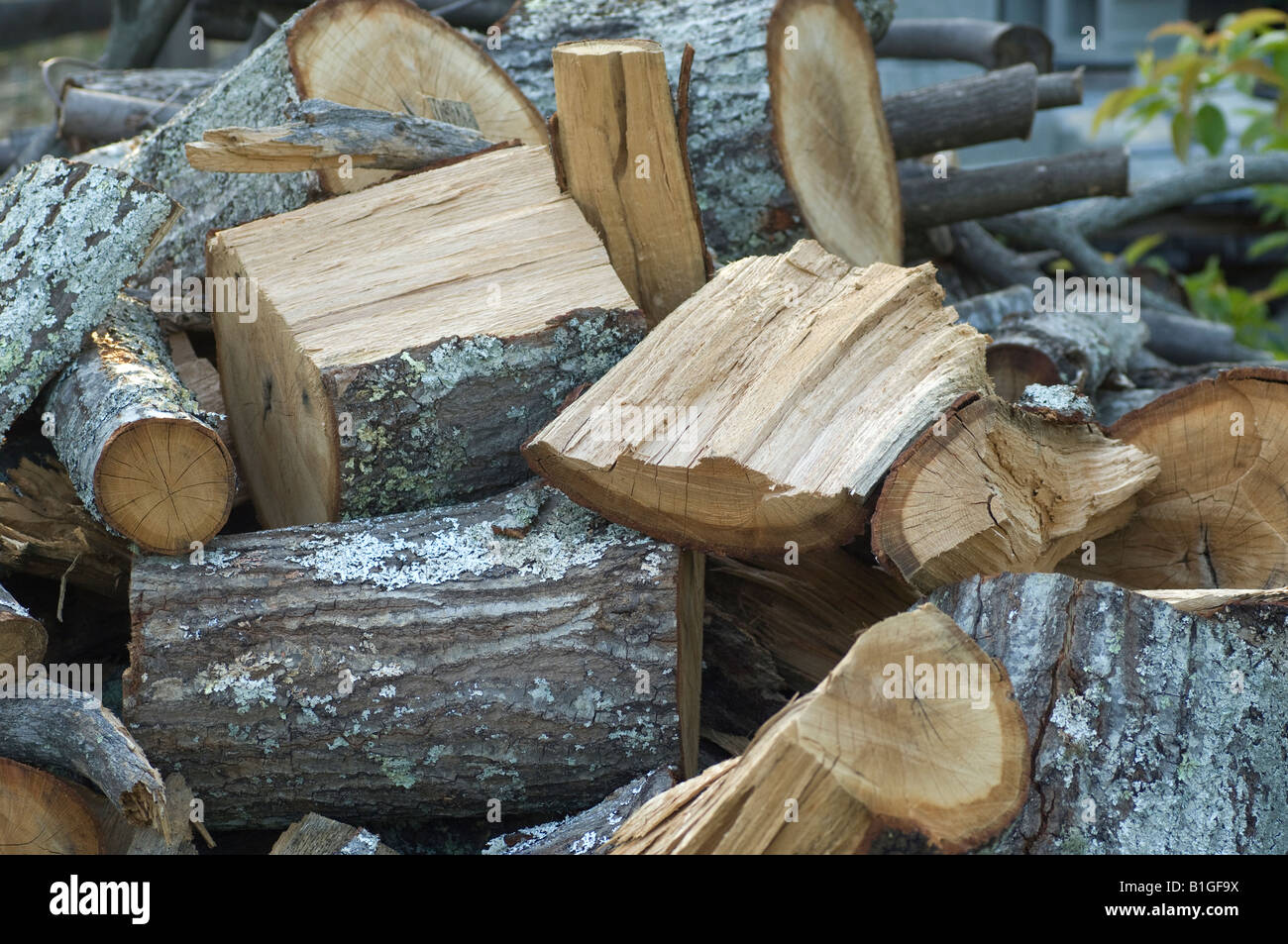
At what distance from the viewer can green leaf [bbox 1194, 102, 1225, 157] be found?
191 inches

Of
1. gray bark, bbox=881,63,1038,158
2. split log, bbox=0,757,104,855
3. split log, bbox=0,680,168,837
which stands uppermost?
gray bark, bbox=881,63,1038,158

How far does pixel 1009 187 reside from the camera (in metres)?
4.48

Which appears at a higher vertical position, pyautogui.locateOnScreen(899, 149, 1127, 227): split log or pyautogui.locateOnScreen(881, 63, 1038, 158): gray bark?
pyautogui.locateOnScreen(881, 63, 1038, 158): gray bark

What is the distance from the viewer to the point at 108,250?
250cm

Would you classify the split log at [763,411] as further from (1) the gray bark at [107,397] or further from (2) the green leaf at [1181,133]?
(2) the green leaf at [1181,133]

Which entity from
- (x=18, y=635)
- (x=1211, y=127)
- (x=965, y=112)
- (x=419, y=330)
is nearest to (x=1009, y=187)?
(x=965, y=112)

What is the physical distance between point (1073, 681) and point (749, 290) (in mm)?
1024

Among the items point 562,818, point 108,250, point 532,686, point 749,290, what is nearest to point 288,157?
point 108,250

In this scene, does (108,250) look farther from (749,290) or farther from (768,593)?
(768,593)

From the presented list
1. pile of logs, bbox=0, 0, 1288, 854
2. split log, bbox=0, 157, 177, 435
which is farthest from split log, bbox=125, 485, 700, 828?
split log, bbox=0, 157, 177, 435

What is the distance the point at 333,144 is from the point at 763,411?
1.20 metres

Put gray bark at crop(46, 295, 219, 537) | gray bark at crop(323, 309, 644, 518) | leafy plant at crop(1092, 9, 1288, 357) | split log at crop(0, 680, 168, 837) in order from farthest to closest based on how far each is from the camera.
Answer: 1. leafy plant at crop(1092, 9, 1288, 357)
2. gray bark at crop(323, 309, 644, 518)
3. gray bark at crop(46, 295, 219, 537)
4. split log at crop(0, 680, 168, 837)

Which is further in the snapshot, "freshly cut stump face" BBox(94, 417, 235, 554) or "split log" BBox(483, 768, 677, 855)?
"freshly cut stump face" BBox(94, 417, 235, 554)

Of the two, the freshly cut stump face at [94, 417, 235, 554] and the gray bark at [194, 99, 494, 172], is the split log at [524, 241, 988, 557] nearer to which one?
the freshly cut stump face at [94, 417, 235, 554]
